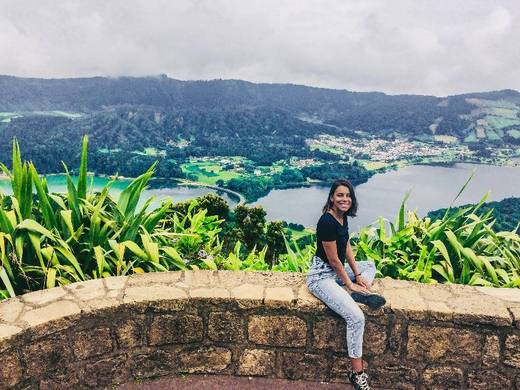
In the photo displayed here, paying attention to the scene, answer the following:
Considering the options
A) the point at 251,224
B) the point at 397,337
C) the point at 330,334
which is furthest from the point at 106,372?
the point at 251,224

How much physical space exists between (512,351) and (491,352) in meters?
0.11

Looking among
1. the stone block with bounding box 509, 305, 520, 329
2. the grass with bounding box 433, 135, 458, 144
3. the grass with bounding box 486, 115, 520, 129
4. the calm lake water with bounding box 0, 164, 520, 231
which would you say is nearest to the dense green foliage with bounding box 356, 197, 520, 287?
the stone block with bounding box 509, 305, 520, 329

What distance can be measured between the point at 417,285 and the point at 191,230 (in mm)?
1920

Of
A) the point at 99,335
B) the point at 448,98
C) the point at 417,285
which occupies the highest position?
the point at 448,98

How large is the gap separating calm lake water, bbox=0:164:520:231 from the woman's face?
50.6m

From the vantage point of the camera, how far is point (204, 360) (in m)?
2.59

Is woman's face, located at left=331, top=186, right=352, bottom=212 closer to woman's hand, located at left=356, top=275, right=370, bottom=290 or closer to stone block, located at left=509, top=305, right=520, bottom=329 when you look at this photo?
woman's hand, located at left=356, top=275, right=370, bottom=290

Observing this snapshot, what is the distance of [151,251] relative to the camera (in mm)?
3027

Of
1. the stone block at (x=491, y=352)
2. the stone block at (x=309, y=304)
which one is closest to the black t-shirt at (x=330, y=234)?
the stone block at (x=309, y=304)

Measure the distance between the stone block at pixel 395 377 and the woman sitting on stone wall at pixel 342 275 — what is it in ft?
0.32

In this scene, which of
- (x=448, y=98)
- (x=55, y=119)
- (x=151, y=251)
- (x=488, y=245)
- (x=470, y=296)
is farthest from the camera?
(x=448, y=98)

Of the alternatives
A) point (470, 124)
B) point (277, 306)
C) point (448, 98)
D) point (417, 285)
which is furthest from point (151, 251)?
point (448, 98)

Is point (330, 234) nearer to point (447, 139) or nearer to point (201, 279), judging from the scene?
point (201, 279)

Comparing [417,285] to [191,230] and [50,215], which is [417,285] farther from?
[50,215]
